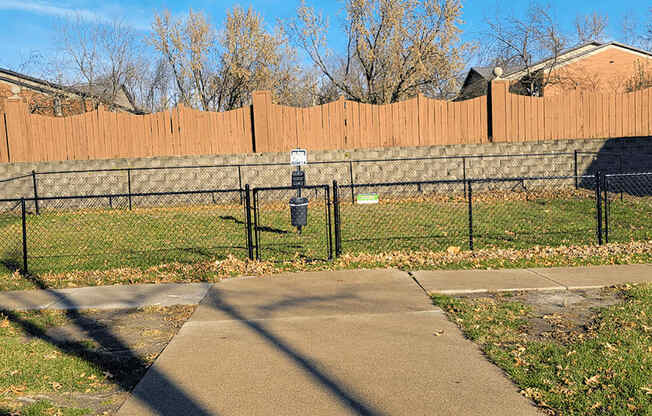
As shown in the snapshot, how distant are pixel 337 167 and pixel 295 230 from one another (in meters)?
6.14

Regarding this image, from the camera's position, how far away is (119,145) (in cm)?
1931

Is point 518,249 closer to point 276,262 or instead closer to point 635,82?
point 276,262

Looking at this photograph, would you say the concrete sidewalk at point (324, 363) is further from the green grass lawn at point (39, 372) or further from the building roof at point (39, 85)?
the building roof at point (39, 85)

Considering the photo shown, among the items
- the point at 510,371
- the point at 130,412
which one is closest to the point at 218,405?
the point at 130,412

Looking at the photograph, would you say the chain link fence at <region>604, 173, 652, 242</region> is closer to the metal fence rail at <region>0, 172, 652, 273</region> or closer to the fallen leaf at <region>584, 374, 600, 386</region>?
the metal fence rail at <region>0, 172, 652, 273</region>

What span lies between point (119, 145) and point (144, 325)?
46.6ft

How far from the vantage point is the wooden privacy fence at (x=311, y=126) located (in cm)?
1920

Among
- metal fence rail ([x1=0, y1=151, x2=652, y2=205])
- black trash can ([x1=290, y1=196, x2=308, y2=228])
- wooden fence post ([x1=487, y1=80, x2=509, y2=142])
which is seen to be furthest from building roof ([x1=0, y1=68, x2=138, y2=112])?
black trash can ([x1=290, y1=196, x2=308, y2=228])

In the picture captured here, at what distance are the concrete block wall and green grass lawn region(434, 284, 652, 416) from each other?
1255cm

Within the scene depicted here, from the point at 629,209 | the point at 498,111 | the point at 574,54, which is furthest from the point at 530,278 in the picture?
the point at 574,54

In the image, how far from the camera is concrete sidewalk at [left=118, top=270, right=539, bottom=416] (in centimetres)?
412

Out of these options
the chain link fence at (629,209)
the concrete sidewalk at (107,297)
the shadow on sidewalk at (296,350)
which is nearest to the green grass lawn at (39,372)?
the concrete sidewalk at (107,297)

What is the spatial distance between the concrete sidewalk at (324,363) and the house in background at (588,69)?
87.9 feet

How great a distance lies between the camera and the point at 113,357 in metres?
5.31
